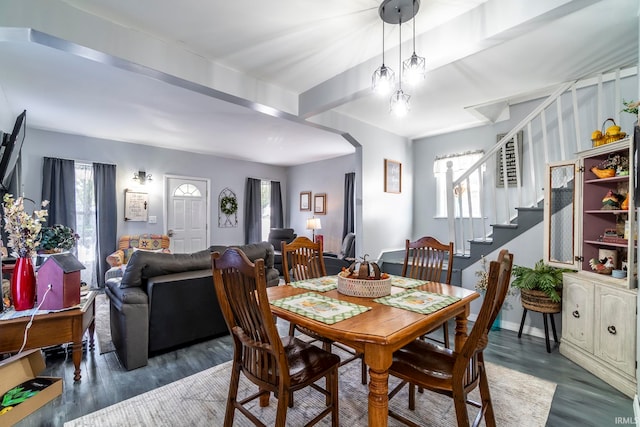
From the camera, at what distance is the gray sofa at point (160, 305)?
2.37 m

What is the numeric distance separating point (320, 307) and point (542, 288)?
7.65 ft

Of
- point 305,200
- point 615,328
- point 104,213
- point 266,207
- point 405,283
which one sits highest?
point 305,200

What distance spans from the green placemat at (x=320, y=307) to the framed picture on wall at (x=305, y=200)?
5575 mm

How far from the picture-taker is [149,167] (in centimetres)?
580

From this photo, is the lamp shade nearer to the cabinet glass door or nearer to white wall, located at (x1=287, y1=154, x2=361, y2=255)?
white wall, located at (x1=287, y1=154, x2=361, y2=255)

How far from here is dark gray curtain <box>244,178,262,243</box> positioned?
7.23m

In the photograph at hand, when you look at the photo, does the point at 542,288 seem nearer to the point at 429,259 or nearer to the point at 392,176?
the point at 429,259

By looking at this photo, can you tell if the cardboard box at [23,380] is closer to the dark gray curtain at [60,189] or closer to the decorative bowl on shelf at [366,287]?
the decorative bowl on shelf at [366,287]

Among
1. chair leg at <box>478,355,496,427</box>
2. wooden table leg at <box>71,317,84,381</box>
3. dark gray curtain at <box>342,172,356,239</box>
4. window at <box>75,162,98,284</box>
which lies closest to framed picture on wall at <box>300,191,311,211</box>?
dark gray curtain at <box>342,172,356,239</box>

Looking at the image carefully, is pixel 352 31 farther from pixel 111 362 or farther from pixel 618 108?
pixel 111 362

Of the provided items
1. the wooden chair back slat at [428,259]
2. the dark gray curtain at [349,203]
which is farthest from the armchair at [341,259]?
the wooden chair back slat at [428,259]

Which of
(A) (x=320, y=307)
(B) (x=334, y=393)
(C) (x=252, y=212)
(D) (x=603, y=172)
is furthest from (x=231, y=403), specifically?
(C) (x=252, y=212)

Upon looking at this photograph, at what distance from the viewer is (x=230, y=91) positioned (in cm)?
274

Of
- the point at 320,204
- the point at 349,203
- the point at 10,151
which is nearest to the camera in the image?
the point at 10,151
